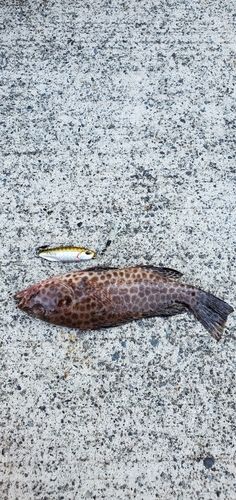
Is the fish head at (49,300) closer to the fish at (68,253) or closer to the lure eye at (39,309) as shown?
the lure eye at (39,309)

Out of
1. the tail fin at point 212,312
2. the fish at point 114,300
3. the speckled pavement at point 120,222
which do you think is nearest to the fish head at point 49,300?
the fish at point 114,300

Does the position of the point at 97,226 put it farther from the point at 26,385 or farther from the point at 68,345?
the point at 26,385

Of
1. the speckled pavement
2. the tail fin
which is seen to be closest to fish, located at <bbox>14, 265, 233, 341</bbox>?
the tail fin

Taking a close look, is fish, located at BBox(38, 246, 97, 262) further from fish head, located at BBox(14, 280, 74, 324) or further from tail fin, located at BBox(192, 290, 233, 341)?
tail fin, located at BBox(192, 290, 233, 341)

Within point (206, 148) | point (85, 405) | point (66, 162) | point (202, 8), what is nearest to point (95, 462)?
point (85, 405)

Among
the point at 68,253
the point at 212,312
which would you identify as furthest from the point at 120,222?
the point at 212,312

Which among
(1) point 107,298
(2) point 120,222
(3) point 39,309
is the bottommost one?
(3) point 39,309

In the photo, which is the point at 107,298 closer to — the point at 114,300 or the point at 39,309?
the point at 114,300
